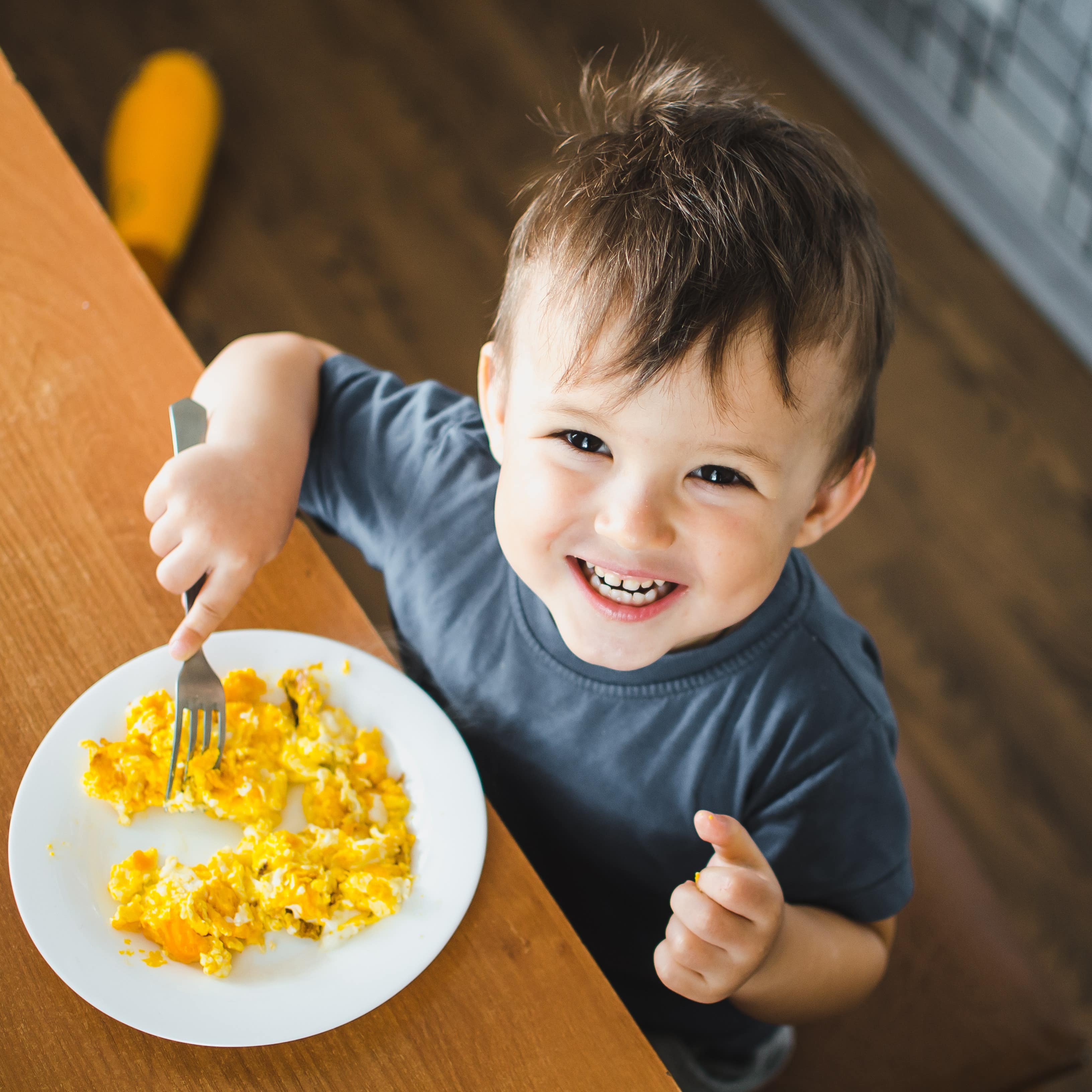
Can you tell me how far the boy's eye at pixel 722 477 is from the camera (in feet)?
2.34

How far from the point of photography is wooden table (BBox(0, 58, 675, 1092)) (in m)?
0.62

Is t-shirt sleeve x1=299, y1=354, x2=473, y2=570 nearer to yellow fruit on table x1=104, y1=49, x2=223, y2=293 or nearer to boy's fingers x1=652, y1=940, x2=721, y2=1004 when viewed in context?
boy's fingers x1=652, y1=940, x2=721, y2=1004

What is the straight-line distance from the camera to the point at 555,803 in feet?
3.03

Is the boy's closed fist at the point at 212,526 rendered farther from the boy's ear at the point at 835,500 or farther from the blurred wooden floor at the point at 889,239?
the blurred wooden floor at the point at 889,239

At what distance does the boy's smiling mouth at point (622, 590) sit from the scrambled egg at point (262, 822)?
19 cm

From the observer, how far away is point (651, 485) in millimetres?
→ 693

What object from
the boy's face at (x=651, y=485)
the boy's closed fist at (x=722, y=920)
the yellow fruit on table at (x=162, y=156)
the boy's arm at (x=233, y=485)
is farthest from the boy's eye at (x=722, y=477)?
the yellow fruit on table at (x=162, y=156)

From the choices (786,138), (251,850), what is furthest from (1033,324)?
(251,850)

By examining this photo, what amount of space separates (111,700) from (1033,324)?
195cm

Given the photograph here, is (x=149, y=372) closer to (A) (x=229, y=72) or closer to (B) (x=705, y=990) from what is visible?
(B) (x=705, y=990)

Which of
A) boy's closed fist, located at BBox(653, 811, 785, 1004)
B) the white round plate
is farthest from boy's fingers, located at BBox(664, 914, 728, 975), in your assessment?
the white round plate

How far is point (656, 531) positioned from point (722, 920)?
248 mm

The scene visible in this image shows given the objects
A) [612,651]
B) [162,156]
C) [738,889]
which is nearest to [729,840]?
[738,889]

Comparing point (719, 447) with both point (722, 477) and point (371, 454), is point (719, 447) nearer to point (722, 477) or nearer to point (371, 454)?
point (722, 477)
